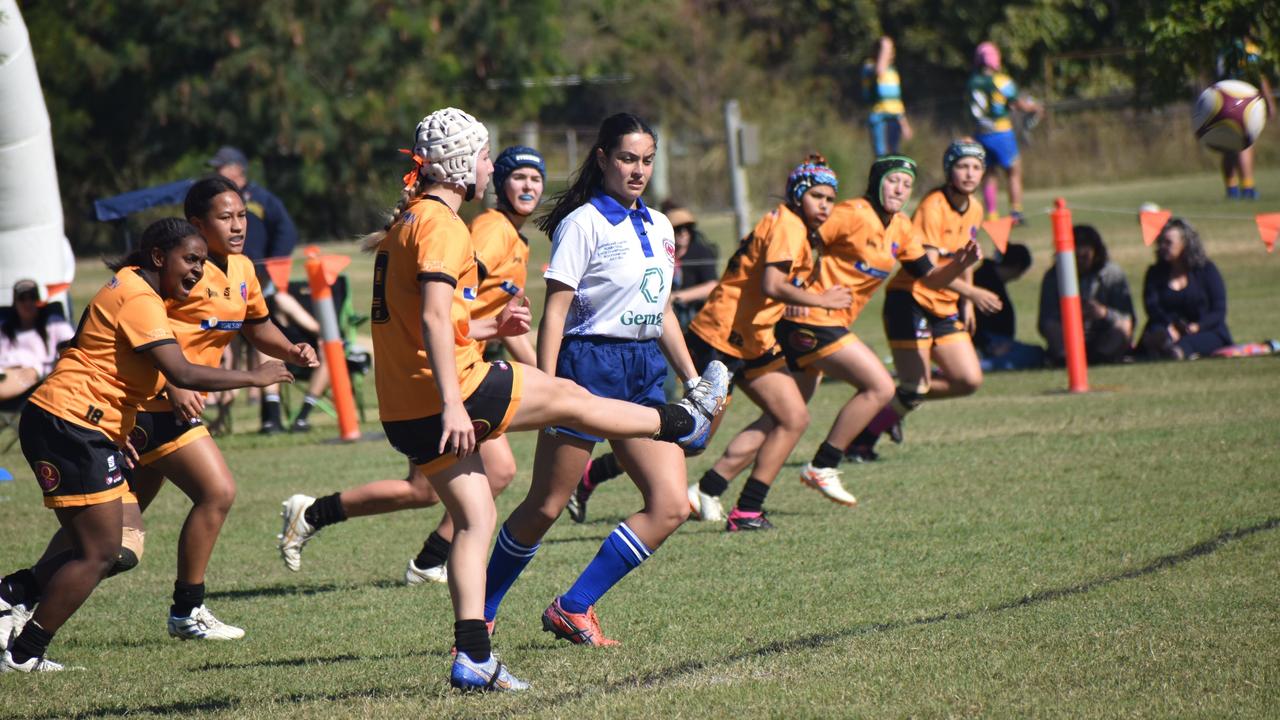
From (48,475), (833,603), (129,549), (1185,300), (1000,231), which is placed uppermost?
(48,475)

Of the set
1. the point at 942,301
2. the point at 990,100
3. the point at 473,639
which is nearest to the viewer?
the point at 473,639

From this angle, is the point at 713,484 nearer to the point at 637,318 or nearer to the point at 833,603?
the point at 833,603

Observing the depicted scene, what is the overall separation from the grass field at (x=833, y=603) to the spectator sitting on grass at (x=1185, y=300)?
387cm

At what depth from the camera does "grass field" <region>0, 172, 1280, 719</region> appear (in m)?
4.94

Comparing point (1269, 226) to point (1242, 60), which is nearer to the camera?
point (1269, 226)

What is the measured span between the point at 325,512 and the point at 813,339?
9.82 ft

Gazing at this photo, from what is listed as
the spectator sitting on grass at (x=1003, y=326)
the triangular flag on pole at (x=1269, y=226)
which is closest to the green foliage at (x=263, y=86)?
the spectator sitting on grass at (x=1003, y=326)

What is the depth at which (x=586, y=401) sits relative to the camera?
17.3 feet

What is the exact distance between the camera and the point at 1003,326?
15852mm

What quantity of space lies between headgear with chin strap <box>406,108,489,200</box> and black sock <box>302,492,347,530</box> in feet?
8.48

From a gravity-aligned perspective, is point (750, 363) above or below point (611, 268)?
below

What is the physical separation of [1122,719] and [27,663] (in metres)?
3.95

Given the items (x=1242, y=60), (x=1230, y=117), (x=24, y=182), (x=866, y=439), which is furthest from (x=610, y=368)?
(x=24, y=182)

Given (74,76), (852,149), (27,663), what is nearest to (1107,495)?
(27,663)
